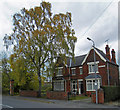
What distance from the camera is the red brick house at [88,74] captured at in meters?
25.6

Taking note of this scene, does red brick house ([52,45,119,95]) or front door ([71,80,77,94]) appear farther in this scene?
front door ([71,80,77,94])

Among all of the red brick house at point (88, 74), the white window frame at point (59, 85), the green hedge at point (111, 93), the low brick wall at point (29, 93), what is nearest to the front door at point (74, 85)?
the red brick house at point (88, 74)

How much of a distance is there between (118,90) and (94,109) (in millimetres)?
9398

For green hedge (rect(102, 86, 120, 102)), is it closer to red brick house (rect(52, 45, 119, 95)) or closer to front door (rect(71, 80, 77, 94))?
red brick house (rect(52, 45, 119, 95))

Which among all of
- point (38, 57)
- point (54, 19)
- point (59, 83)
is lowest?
point (59, 83)

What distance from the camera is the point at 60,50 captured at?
23.8 metres

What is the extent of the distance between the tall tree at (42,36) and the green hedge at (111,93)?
8.22m

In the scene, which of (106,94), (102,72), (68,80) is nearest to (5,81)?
(68,80)

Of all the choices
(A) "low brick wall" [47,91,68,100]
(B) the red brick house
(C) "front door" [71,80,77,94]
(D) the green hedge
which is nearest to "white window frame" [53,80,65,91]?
(B) the red brick house

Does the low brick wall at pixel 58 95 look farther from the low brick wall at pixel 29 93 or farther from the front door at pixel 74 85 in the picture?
the front door at pixel 74 85

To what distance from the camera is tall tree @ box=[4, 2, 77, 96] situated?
2289 cm

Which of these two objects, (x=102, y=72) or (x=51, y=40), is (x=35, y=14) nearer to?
(x=51, y=40)

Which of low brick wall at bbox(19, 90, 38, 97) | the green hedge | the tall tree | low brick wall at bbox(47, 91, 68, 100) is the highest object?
the tall tree

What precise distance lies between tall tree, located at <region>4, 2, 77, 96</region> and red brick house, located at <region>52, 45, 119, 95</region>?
11.3 ft
